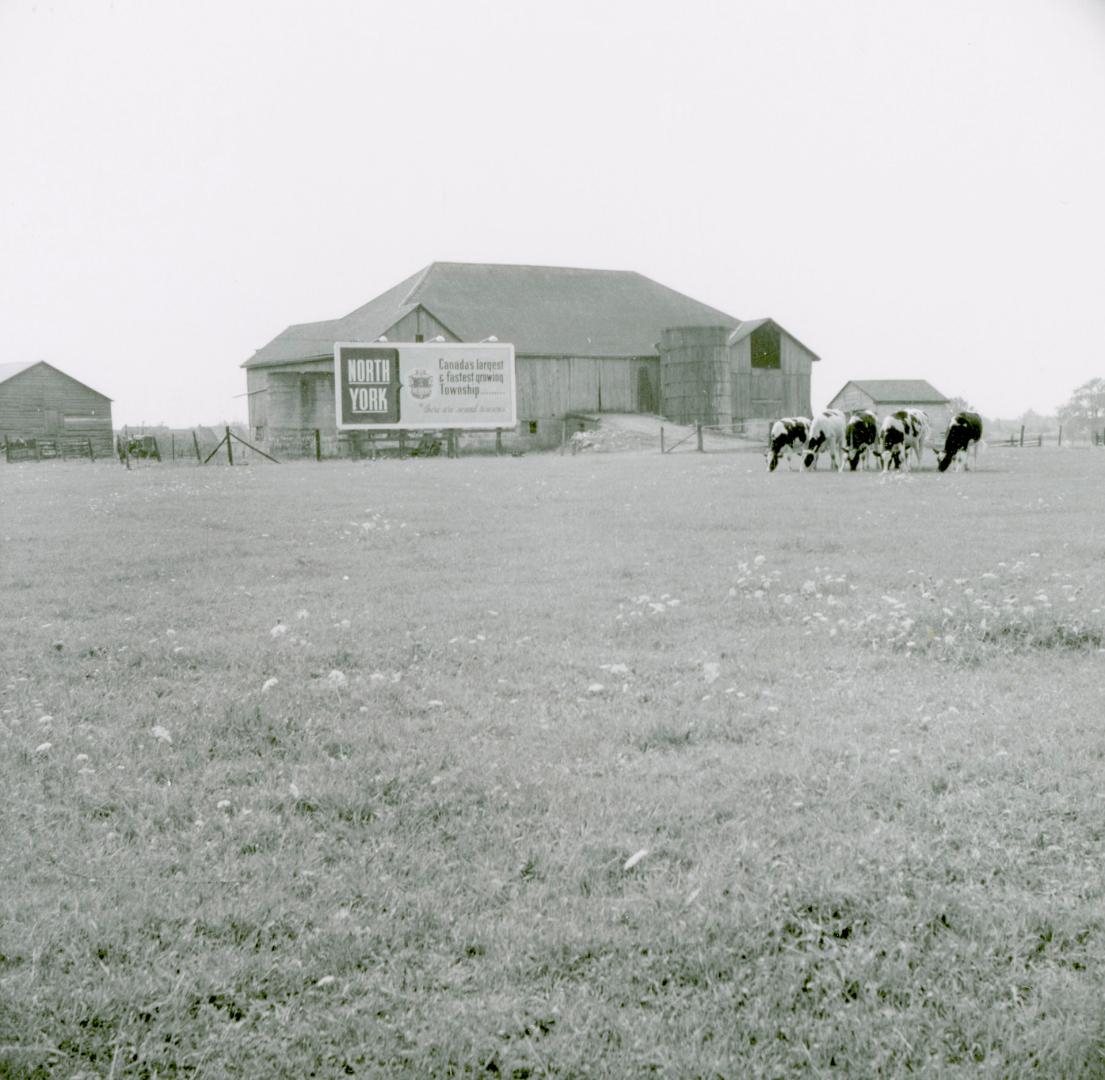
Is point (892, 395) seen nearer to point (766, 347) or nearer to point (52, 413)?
point (766, 347)

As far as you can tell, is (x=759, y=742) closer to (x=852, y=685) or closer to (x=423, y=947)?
(x=852, y=685)

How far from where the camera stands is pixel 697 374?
51.5m

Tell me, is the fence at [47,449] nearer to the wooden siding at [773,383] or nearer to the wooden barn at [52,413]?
the wooden barn at [52,413]

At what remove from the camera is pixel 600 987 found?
127 inches

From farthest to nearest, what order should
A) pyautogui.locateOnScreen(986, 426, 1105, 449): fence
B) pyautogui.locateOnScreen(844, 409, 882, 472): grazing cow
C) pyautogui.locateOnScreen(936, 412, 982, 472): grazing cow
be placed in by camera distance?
1. pyautogui.locateOnScreen(986, 426, 1105, 449): fence
2. pyautogui.locateOnScreen(844, 409, 882, 472): grazing cow
3. pyautogui.locateOnScreen(936, 412, 982, 472): grazing cow

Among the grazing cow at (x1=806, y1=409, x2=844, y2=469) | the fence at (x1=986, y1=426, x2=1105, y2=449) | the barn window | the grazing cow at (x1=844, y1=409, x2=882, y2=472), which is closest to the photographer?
the grazing cow at (x1=844, y1=409, x2=882, y2=472)

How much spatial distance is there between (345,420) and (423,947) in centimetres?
3946

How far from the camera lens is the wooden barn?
44.5 meters

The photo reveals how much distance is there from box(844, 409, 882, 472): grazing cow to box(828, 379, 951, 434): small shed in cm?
4331

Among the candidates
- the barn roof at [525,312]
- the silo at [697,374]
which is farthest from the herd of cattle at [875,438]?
the barn roof at [525,312]

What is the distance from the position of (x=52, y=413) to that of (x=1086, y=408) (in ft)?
184

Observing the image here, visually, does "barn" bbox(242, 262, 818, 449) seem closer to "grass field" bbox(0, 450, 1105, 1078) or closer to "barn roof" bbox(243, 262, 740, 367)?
"barn roof" bbox(243, 262, 740, 367)

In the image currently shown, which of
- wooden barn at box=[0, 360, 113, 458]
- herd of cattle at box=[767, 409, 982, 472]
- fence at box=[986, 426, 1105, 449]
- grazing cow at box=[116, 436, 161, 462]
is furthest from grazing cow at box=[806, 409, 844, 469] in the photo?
A: wooden barn at box=[0, 360, 113, 458]

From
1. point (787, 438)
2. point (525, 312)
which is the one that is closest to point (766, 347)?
point (525, 312)
